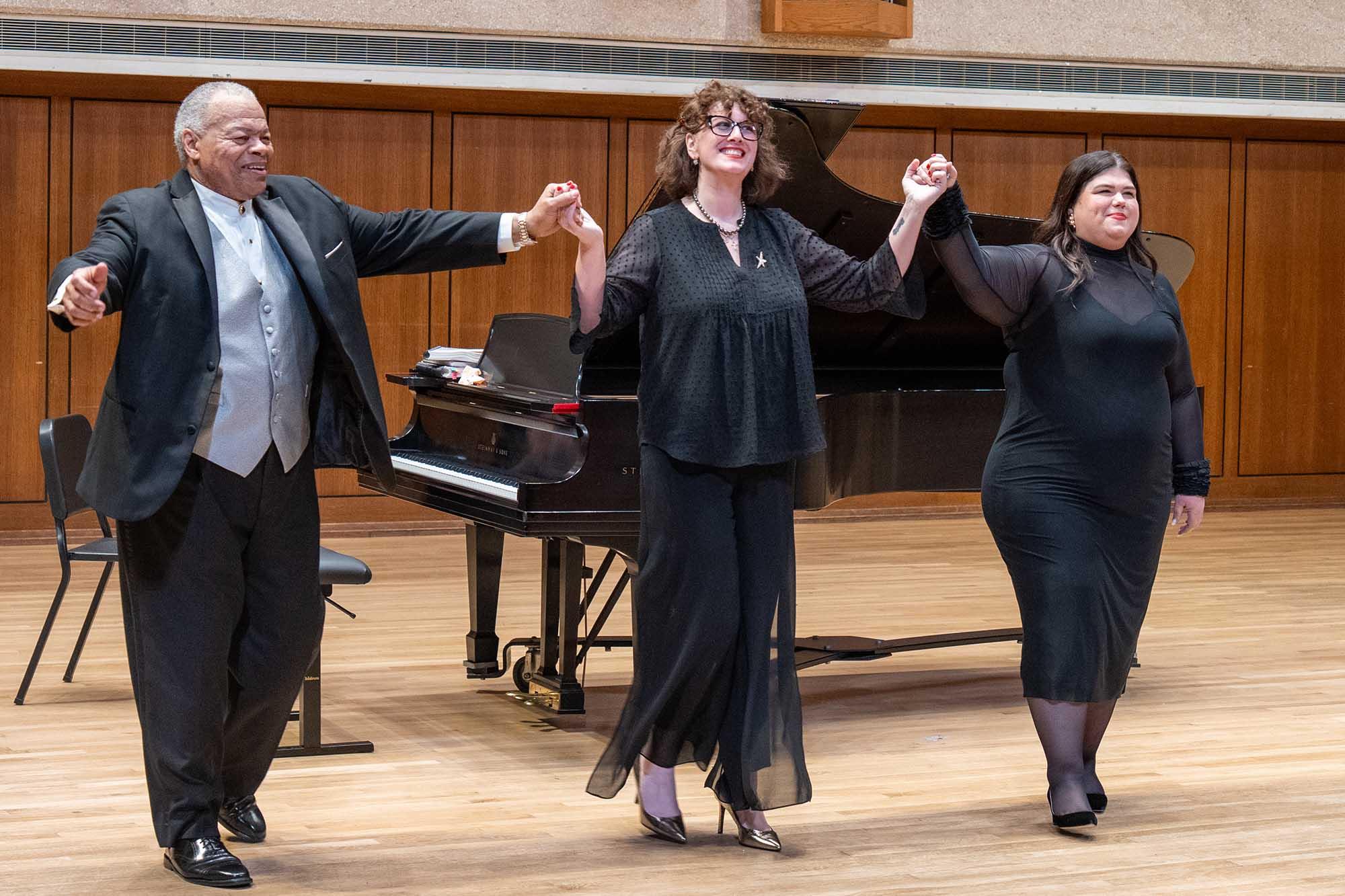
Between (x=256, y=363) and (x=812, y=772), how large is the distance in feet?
6.04

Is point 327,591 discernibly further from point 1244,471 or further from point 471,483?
point 1244,471

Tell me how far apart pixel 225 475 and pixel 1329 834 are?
8.17 ft

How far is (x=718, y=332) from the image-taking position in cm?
335

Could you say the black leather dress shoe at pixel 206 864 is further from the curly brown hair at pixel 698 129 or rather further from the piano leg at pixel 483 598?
the piano leg at pixel 483 598

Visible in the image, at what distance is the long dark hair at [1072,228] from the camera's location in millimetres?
3621

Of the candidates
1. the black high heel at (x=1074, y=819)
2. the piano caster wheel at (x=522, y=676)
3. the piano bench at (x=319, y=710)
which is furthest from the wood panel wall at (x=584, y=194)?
the black high heel at (x=1074, y=819)

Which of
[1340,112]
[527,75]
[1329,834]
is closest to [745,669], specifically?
[1329,834]

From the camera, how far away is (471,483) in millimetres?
4410

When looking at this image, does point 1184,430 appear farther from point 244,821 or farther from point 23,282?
point 23,282

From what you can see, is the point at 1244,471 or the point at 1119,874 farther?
the point at 1244,471

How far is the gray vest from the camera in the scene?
3119 millimetres

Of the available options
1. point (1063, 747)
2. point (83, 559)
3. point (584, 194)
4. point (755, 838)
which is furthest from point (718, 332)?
point (584, 194)

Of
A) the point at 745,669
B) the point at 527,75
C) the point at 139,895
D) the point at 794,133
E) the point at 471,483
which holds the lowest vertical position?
the point at 139,895

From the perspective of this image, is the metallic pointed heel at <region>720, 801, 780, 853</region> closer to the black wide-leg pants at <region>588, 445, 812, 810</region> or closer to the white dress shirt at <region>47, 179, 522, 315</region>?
the black wide-leg pants at <region>588, 445, 812, 810</region>
